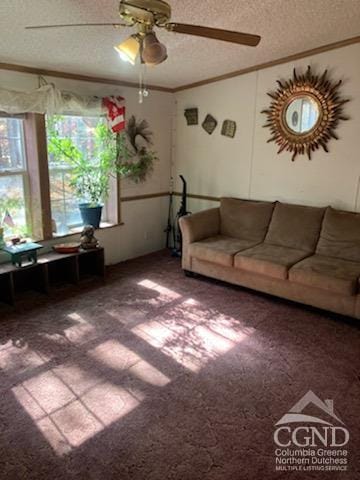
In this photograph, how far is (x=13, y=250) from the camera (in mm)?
3369

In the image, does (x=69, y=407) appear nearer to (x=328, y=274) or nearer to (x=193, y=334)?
(x=193, y=334)

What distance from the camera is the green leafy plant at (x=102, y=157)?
388 cm

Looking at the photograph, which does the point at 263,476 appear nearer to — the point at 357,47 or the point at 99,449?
the point at 99,449

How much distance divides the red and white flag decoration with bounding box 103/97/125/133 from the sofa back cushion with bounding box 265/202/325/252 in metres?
2.06

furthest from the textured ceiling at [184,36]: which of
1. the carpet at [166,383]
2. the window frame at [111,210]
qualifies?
the carpet at [166,383]

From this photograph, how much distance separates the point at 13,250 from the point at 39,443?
78.1 inches

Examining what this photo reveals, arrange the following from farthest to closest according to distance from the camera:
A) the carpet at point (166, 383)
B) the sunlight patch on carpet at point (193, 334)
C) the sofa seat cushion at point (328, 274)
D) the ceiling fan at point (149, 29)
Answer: the sofa seat cushion at point (328, 274) < the sunlight patch on carpet at point (193, 334) < the ceiling fan at point (149, 29) < the carpet at point (166, 383)

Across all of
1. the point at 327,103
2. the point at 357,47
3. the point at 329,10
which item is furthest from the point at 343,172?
the point at 329,10

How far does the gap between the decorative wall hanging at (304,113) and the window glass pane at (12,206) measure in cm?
282

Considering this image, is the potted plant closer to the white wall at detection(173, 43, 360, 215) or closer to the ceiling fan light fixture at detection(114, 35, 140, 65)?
the white wall at detection(173, 43, 360, 215)

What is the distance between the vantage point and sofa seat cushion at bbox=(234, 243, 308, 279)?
11.0 feet

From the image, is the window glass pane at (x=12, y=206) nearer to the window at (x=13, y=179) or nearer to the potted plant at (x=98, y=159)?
the window at (x=13, y=179)

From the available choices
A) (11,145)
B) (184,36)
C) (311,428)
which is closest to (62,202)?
(11,145)

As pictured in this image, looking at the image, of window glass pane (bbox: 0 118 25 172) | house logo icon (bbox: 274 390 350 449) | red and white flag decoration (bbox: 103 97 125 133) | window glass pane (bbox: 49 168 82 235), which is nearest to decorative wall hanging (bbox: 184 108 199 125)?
red and white flag decoration (bbox: 103 97 125 133)
